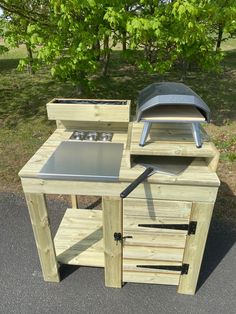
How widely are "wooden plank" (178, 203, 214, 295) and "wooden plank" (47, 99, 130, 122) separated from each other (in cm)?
116

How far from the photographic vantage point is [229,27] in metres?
4.53

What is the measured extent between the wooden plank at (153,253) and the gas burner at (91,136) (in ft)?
3.58

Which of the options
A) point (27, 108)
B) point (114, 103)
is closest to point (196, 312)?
point (114, 103)

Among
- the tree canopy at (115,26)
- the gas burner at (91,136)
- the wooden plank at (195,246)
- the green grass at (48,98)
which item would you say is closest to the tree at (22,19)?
the tree canopy at (115,26)

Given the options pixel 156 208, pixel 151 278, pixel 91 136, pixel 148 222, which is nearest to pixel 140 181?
pixel 156 208

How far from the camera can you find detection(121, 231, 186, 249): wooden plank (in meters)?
2.41

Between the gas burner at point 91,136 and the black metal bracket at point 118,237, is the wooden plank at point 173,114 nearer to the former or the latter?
the gas burner at point 91,136

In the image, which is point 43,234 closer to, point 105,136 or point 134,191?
point 134,191

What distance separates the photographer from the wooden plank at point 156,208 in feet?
7.29

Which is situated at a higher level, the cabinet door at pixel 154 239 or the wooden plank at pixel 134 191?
the wooden plank at pixel 134 191

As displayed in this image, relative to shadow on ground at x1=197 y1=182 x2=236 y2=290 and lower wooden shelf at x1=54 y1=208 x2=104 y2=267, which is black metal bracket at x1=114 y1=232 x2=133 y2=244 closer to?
lower wooden shelf at x1=54 y1=208 x2=104 y2=267

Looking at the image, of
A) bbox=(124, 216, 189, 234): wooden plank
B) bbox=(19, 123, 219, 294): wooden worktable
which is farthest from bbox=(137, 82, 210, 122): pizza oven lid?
bbox=(124, 216, 189, 234): wooden plank

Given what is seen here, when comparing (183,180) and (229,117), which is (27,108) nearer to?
(229,117)

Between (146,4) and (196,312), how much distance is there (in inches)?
170
